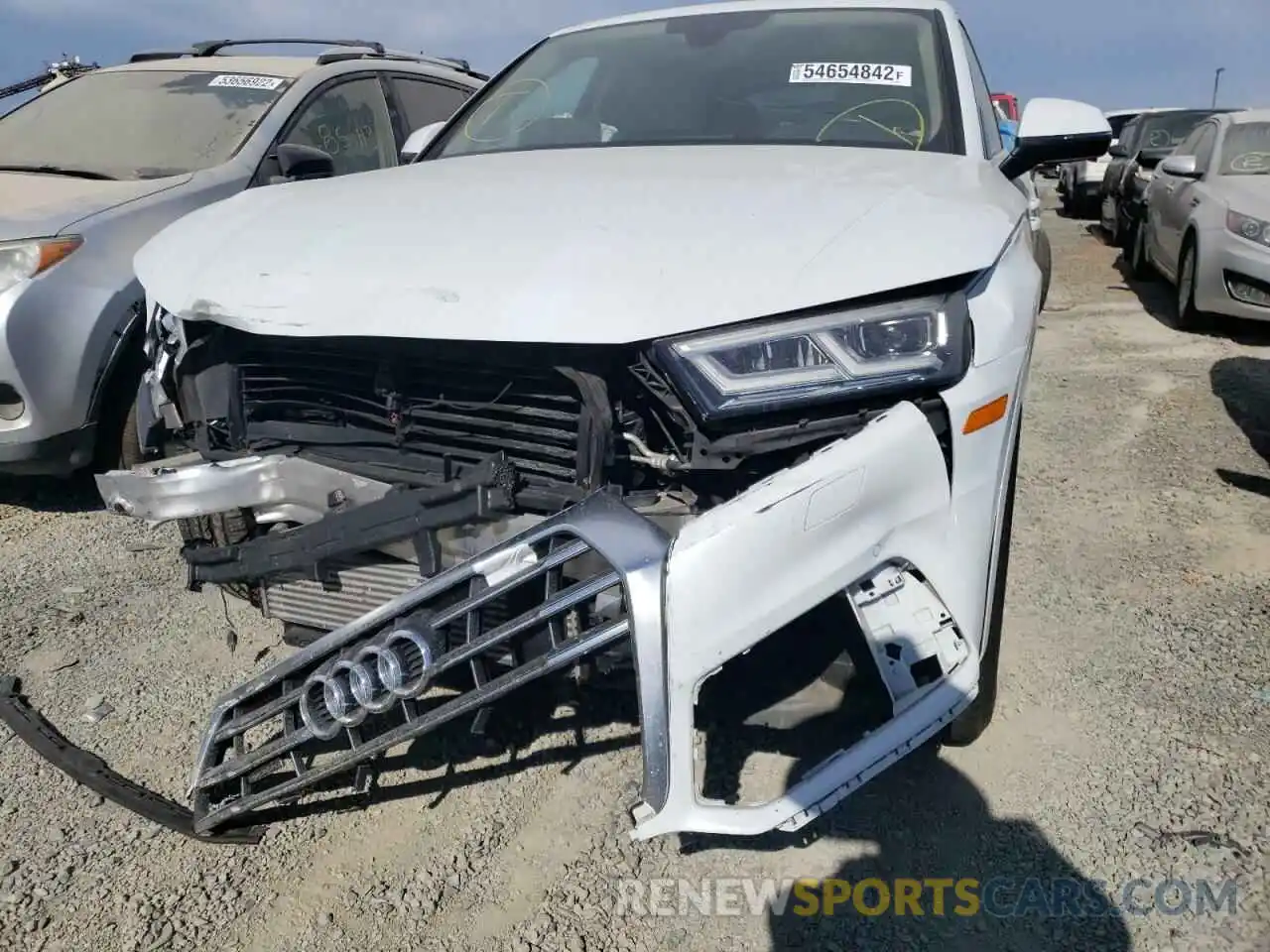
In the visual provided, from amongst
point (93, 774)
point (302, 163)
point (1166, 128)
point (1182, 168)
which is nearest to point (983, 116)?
point (302, 163)

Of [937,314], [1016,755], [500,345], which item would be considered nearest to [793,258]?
[937,314]

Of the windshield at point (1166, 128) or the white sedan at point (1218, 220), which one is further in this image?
the windshield at point (1166, 128)

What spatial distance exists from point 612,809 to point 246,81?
4.00 meters

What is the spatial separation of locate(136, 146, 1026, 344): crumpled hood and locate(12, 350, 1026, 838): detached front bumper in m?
0.29

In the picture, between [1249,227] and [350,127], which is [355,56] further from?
[1249,227]

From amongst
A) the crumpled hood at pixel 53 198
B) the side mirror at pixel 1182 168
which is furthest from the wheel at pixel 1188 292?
the crumpled hood at pixel 53 198

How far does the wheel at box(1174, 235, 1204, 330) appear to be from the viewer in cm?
683

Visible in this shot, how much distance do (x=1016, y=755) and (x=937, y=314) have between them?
121 centimetres

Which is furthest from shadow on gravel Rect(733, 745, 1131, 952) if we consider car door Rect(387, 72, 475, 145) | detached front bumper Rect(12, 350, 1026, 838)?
car door Rect(387, 72, 475, 145)

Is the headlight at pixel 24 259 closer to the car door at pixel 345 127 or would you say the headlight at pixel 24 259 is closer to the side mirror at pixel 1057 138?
the car door at pixel 345 127

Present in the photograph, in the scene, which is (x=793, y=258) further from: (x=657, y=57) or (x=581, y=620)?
(x=657, y=57)

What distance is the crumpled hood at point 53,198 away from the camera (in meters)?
3.45

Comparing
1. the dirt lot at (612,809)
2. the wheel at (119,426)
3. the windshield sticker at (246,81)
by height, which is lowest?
the dirt lot at (612,809)

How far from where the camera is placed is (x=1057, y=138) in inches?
98.9
